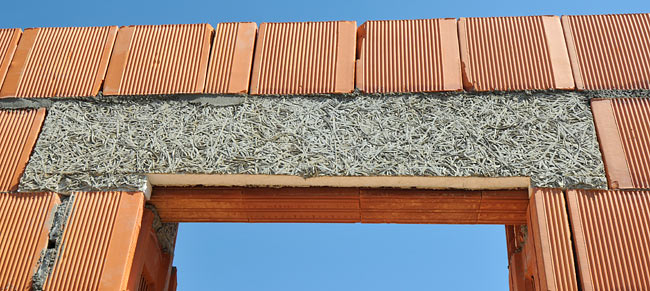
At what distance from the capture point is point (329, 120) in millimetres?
6234

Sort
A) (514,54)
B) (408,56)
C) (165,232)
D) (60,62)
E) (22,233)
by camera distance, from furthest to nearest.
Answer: (60,62), (165,232), (408,56), (514,54), (22,233)

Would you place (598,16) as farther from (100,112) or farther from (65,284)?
(65,284)

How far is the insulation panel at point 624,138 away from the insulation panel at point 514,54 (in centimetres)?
41

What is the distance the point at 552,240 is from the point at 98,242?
3.51 m

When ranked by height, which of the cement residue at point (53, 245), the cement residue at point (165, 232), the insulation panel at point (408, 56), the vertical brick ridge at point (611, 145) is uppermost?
the insulation panel at point (408, 56)

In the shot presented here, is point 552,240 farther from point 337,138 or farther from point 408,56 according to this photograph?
point 408,56

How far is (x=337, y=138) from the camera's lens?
609cm

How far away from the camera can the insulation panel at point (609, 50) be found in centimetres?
623

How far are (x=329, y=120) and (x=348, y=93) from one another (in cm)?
35

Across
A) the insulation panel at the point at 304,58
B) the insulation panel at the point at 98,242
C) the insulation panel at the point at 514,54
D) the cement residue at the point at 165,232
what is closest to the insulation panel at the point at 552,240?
the insulation panel at the point at 514,54

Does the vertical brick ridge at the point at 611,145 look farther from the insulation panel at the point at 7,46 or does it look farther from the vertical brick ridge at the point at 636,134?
the insulation panel at the point at 7,46

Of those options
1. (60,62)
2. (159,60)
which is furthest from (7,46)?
(159,60)

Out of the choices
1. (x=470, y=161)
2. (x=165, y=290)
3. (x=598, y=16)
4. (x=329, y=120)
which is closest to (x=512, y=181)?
(x=470, y=161)

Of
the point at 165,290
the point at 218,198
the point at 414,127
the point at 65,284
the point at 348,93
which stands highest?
the point at 348,93
